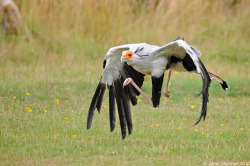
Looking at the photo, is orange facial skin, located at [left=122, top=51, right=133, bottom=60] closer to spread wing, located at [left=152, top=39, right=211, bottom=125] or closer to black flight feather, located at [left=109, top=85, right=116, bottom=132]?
spread wing, located at [left=152, top=39, right=211, bottom=125]

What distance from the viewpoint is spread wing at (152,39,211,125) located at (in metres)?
4.38

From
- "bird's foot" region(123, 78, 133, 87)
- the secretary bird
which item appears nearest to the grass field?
the secretary bird

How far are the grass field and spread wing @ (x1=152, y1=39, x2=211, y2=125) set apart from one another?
40cm

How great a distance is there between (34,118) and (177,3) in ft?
19.2

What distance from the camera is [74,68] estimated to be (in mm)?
8906

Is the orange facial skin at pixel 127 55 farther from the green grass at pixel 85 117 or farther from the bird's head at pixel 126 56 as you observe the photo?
the green grass at pixel 85 117

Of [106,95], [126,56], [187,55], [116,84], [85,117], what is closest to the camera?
[126,56]

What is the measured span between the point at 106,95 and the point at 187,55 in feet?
8.80

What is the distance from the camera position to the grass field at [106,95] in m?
4.64

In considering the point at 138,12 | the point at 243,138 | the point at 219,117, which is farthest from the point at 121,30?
the point at 243,138

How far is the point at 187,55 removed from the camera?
5113 millimetres

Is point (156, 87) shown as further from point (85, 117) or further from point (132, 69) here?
point (85, 117)

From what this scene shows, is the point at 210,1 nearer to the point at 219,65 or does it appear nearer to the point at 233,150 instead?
the point at 219,65

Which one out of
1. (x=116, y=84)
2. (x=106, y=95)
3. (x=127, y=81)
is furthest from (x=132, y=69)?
(x=106, y=95)
